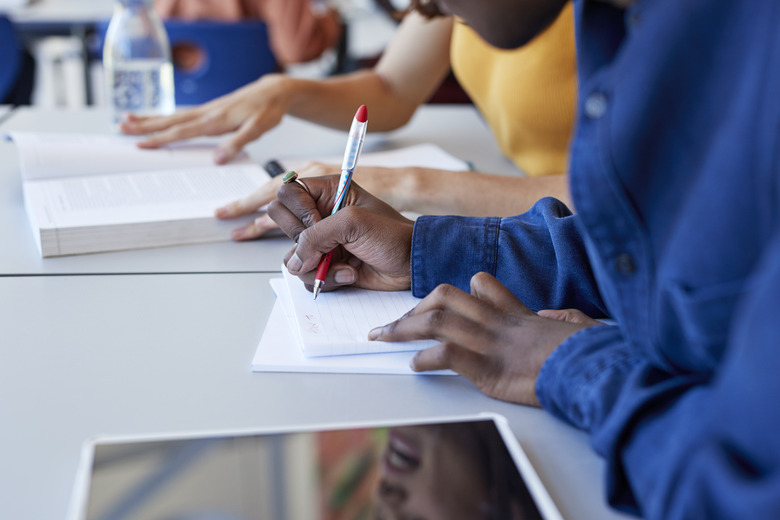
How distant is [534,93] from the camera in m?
1.41

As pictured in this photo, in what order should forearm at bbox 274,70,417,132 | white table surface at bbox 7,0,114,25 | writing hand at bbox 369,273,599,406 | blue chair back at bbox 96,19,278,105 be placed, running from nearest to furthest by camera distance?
writing hand at bbox 369,273,599,406, forearm at bbox 274,70,417,132, blue chair back at bbox 96,19,278,105, white table surface at bbox 7,0,114,25

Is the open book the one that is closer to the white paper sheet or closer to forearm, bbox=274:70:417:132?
forearm, bbox=274:70:417:132

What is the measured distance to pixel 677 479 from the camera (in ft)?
1.65

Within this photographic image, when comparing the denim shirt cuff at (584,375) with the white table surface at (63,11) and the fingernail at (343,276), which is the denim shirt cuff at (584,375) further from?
the white table surface at (63,11)

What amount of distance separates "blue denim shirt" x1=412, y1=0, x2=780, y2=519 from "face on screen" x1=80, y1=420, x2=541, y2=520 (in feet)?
0.34

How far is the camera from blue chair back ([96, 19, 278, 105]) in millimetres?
2432

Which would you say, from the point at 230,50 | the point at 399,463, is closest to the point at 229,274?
the point at 399,463

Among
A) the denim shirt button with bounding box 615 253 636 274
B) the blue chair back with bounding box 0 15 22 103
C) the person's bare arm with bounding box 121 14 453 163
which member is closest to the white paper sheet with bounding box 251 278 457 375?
the denim shirt button with bounding box 615 253 636 274

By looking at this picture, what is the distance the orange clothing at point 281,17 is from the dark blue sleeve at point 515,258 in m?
2.25

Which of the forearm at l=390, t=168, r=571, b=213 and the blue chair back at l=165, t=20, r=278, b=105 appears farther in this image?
the blue chair back at l=165, t=20, r=278, b=105

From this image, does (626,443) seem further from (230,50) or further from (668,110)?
(230,50)

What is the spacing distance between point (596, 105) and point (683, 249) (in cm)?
12

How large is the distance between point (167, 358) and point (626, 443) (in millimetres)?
443

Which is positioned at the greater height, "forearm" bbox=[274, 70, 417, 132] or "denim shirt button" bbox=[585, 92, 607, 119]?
"denim shirt button" bbox=[585, 92, 607, 119]
